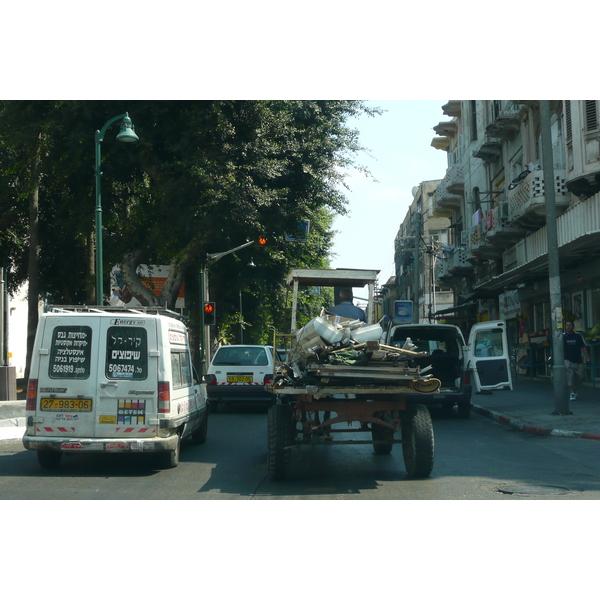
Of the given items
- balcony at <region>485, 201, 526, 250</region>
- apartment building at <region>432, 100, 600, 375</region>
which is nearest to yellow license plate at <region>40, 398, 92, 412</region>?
apartment building at <region>432, 100, 600, 375</region>

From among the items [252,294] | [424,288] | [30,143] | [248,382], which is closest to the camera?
[248,382]

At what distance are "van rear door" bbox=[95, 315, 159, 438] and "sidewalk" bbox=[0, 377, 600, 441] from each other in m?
5.17

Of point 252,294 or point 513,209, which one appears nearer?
point 513,209

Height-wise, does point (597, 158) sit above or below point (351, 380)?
above

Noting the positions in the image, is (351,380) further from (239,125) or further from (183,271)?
(183,271)

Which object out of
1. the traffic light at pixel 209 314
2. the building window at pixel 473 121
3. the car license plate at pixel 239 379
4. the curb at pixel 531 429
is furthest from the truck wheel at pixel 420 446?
the building window at pixel 473 121

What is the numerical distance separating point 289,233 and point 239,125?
12.1 feet

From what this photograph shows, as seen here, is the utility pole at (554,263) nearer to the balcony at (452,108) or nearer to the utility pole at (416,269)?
the utility pole at (416,269)

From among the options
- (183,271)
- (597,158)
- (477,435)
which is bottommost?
(477,435)

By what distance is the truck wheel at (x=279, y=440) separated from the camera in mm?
8250

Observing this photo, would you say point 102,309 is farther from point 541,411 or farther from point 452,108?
point 452,108

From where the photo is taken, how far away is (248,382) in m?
17.4

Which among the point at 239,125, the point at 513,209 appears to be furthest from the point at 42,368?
the point at 513,209

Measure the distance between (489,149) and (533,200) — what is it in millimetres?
10594
